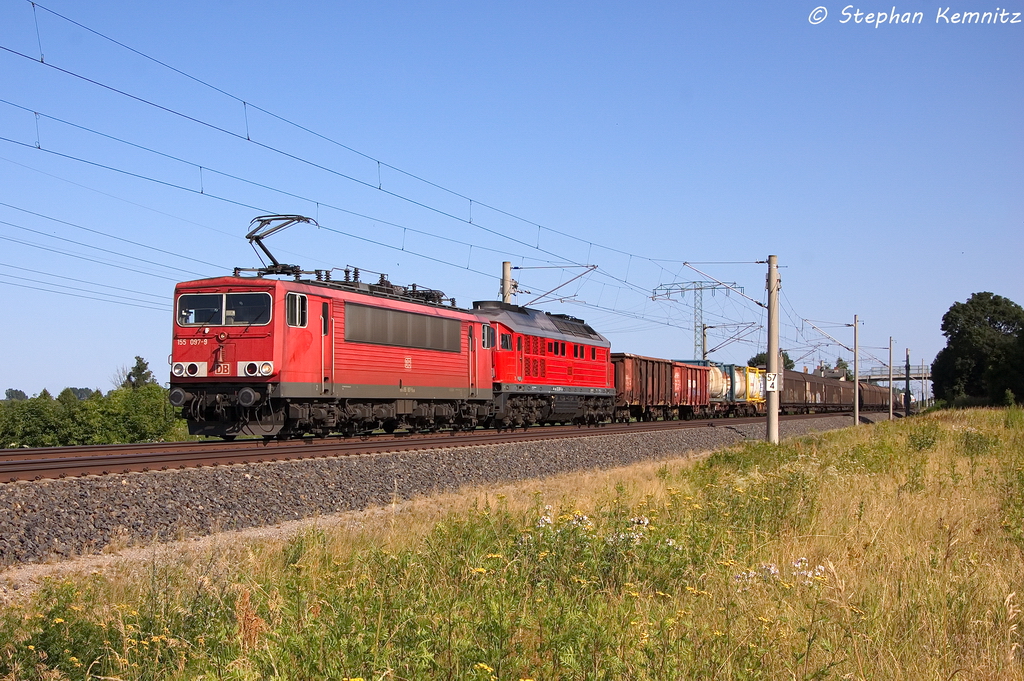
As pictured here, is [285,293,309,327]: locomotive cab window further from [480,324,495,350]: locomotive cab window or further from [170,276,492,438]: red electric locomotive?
[480,324,495,350]: locomotive cab window

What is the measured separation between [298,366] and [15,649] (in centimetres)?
1357

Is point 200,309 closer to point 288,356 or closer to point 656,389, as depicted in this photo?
point 288,356

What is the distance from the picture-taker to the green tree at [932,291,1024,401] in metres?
93.1

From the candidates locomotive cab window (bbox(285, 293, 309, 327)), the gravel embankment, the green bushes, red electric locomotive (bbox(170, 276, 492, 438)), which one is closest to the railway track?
red electric locomotive (bbox(170, 276, 492, 438))

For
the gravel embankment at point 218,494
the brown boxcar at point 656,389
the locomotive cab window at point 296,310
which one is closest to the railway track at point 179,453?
the gravel embankment at point 218,494

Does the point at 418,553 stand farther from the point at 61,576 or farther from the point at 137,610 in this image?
the point at 61,576

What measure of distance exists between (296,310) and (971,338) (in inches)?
3657

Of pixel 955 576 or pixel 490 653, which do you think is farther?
pixel 955 576

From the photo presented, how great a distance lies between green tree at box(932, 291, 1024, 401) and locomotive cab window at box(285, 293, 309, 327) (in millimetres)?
83036

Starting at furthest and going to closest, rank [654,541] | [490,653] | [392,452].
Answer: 1. [392,452]
2. [654,541]
3. [490,653]

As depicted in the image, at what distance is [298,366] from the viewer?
1888 centimetres

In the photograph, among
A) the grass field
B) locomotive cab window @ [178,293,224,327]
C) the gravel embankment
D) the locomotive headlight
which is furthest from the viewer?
locomotive cab window @ [178,293,224,327]

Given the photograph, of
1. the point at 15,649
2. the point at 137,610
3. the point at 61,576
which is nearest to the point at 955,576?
the point at 137,610

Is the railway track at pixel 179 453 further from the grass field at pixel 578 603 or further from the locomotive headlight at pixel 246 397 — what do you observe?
the grass field at pixel 578 603
